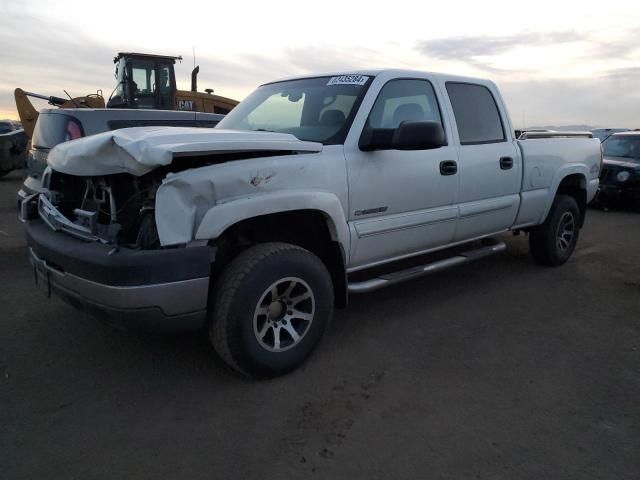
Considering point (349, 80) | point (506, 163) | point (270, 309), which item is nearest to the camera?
point (270, 309)

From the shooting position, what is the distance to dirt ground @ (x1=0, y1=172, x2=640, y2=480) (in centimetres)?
244

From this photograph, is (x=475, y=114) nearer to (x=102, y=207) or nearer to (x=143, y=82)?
(x=102, y=207)

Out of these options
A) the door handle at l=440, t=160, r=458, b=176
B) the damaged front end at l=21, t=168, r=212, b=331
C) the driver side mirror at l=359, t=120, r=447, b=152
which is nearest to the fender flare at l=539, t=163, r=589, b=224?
the door handle at l=440, t=160, r=458, b=176

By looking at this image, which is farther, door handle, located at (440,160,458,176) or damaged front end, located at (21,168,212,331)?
door handle, located at (440,160,458,176)

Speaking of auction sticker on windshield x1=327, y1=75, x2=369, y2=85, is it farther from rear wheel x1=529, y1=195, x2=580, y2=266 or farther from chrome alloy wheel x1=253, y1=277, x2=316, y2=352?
rear wheel x1=529, y1=195, x2=580, y2=266

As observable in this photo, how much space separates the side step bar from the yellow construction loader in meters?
9.64

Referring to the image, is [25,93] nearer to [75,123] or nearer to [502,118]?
[75,123]

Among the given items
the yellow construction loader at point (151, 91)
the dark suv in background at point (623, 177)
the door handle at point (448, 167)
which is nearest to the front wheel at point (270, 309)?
the door handle at point (448, 167)

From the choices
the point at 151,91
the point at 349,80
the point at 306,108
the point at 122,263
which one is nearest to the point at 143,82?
the point at 151,91

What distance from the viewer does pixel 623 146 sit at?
11.2 m

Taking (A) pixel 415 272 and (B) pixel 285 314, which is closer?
(B) pixel 285 314

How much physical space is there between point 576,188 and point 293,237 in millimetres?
3978

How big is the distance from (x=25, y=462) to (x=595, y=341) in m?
3.71

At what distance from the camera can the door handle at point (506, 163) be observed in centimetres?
468
